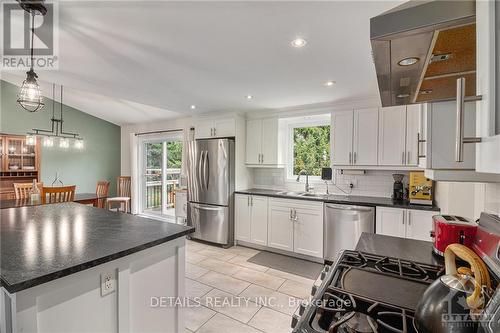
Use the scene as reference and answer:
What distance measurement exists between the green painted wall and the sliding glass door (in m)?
1.11

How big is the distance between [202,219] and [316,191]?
1.96 meters

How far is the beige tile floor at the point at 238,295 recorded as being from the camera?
6.68 feet

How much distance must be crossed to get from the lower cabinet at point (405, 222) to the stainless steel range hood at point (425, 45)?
214 cm

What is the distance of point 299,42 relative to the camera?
5.86 feet

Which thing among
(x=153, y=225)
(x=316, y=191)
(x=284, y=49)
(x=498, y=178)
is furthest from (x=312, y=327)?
(x=316, y=191)

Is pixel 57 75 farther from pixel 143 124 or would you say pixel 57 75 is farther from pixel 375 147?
pixel 375 147

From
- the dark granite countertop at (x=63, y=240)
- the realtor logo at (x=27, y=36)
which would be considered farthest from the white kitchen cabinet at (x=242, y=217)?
the realtor logo at (x=27, y=36)

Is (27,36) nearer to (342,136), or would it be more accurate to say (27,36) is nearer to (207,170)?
(207,170)

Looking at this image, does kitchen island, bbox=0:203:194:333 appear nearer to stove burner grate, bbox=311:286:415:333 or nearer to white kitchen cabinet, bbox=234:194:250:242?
stove burner grate, bbox=311:286:415:333

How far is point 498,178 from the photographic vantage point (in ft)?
3.17

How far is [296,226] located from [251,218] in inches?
30.1

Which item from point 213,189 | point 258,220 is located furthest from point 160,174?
point 258,220

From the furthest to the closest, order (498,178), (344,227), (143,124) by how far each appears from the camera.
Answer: (143,124) → (344,227) → (498,178)

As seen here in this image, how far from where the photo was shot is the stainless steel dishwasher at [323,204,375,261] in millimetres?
2875
